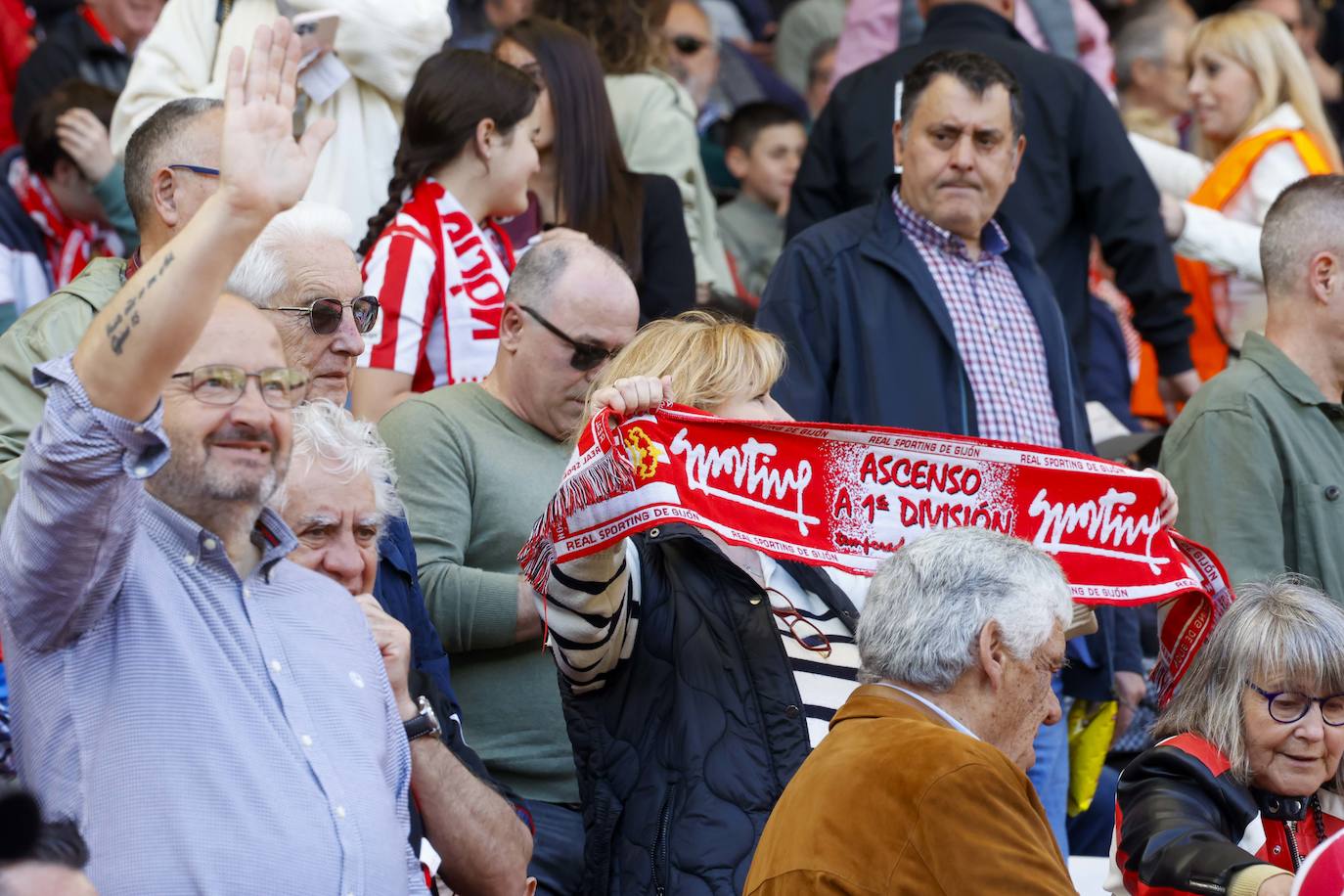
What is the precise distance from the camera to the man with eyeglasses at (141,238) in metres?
4.18

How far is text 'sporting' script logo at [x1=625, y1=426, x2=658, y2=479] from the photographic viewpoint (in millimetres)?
4043

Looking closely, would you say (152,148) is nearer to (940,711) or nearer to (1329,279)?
(940,711)

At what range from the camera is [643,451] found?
407cm

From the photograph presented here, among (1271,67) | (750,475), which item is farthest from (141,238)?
(1271,67)

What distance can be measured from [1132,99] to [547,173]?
508 cm

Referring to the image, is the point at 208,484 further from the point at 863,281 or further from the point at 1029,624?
the point at 863,281

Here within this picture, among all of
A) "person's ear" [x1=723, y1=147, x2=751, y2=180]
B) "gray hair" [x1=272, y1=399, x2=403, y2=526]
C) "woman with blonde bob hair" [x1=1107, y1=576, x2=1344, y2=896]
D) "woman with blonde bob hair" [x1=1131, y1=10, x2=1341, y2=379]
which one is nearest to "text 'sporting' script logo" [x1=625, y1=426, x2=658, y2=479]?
"gray hair" [x1=272, y1=399, x2=403, y2=526]

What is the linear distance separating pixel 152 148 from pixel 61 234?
2365 millimetres

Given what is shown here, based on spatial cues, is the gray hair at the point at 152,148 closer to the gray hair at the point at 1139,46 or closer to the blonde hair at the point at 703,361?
the blonde hair at the point at 703,361

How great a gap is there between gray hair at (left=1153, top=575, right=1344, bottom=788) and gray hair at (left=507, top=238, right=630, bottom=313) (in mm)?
1723

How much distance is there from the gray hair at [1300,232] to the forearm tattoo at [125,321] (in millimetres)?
3555

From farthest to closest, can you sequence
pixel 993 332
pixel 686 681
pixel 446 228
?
pixel 993 332 → pixel 446 228 → pixel 686 681

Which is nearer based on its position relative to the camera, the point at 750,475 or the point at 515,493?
the point at 750,475

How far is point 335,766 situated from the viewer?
3164 millimetres
